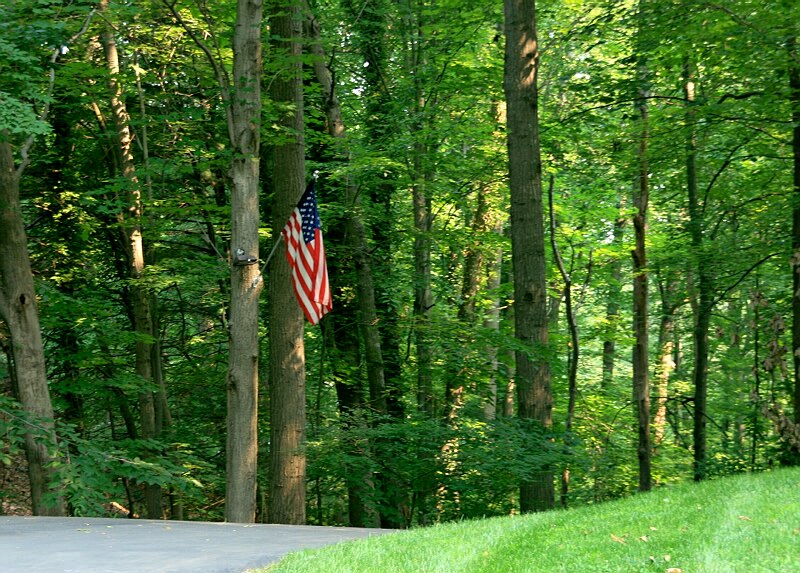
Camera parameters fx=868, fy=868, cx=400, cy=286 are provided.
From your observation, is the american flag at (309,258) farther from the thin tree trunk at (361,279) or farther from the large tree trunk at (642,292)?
the large tree trunk at (642,292)

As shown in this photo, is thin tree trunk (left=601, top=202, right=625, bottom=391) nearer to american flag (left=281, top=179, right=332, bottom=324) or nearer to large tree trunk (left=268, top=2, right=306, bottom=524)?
large tree trunk (left=268, top=2, right=306, bottom=524)

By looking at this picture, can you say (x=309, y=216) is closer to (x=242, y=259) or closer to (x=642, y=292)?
(x=242, y=259)

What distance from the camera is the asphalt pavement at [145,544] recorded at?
6238 mm

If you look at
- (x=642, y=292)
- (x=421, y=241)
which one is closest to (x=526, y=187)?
(x=421, y=241)

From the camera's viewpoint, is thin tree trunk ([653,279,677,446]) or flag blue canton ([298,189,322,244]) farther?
thin tree trunk ([653,279,677,446])

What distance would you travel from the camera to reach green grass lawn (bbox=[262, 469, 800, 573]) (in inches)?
228

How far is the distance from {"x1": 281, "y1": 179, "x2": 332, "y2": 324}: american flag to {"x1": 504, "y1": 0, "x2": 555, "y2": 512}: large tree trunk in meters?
3.18

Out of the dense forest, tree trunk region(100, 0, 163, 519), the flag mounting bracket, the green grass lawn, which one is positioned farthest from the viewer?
tree trunk region(100, 0, 163, 519)

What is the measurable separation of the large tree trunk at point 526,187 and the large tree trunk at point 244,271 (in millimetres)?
3919

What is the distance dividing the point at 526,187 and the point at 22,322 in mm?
7506

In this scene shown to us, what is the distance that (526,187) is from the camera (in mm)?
12766

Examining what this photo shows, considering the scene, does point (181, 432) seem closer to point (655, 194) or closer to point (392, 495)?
point (392, 495)

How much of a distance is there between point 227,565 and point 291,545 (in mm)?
1304

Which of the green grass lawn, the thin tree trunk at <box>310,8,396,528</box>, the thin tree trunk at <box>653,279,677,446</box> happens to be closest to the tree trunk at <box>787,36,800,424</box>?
the green grass lawn
